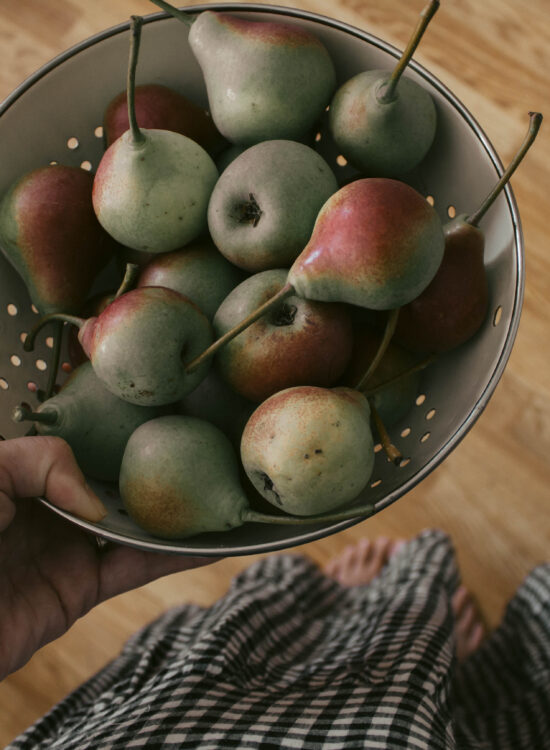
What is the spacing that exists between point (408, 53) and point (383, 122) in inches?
2.3

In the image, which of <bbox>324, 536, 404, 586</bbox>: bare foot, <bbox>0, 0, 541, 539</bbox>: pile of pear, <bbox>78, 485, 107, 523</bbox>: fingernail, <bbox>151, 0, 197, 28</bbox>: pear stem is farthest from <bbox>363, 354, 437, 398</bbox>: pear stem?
<bbox>324, 536, 404, 586</bbox>: bare foot

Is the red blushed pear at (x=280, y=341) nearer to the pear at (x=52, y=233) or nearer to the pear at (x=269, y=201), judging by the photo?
the pear at (x=269, y=201)

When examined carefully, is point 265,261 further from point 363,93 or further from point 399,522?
point 399,522

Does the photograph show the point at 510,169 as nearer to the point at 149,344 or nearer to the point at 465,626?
the point at 149,344

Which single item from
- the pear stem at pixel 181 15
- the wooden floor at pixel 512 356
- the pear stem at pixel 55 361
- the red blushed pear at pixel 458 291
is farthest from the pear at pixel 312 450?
the wooden floor at pixel 512 356

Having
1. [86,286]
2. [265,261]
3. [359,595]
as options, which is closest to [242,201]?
[265,261]

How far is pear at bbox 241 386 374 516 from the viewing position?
458mm

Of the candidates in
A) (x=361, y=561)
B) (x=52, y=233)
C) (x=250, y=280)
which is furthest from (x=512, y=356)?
(x=52, y=233)

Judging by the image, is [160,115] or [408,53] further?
[160,115]

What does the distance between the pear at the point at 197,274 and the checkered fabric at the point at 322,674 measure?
311 millimetres

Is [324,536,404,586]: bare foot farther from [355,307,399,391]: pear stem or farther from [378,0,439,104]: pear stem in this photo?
[378,0,439,104]: pear stem

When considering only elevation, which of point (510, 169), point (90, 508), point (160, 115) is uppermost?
point (510, 169)

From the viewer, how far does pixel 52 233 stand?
23.0 inches

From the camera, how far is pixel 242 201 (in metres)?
0.53
